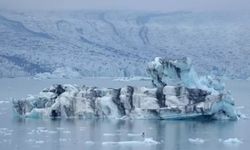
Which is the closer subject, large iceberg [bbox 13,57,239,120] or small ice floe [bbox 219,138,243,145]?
small ice floe [bbox 219,138,243,145]

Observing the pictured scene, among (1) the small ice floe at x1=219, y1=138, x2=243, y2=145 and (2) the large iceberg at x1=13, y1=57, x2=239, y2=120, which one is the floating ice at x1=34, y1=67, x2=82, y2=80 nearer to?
(2) the large iceberg at x1=13, y1=57, x2=239, y2=120

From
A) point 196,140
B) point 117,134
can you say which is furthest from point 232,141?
point 117,134

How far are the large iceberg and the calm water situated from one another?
39 cm

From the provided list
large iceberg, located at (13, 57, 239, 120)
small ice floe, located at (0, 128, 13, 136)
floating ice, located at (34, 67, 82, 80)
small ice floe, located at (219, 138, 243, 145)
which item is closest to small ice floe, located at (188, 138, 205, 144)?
small ice floe, located at (219, 138, 243, 145)

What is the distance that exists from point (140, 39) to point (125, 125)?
311 feet

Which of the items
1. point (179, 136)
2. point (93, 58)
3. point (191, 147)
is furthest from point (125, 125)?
point (93, 58)

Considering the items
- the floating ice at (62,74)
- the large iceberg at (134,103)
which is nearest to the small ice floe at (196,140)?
the large iceberg at (134,103)

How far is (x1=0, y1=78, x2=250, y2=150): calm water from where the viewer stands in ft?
103

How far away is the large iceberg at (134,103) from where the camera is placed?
→ 3731 centimetres

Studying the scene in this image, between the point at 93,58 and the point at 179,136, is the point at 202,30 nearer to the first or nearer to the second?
the point at 93,58

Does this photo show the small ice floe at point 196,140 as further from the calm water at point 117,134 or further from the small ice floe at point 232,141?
the small ice floe at point 232,141

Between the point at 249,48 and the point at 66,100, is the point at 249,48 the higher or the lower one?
the higher one

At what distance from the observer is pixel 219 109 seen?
125 feet

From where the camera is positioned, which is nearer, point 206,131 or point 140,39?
point 206,131
